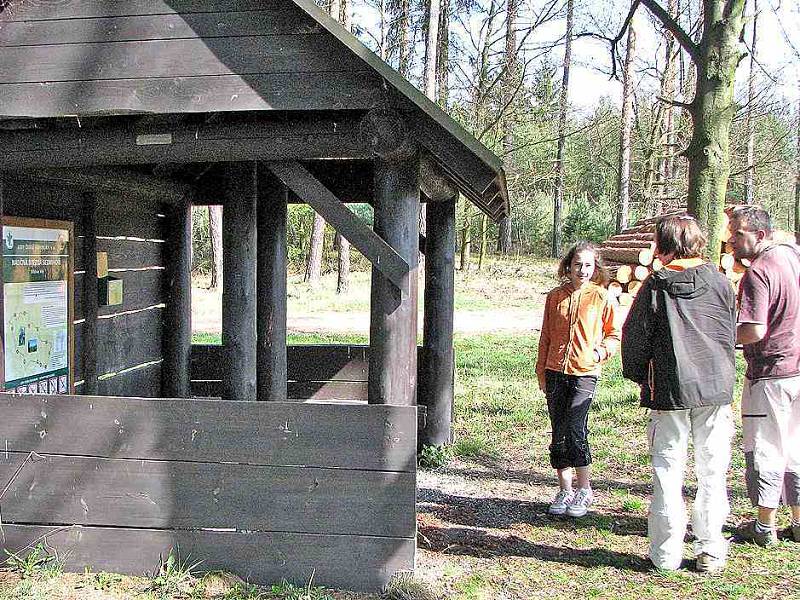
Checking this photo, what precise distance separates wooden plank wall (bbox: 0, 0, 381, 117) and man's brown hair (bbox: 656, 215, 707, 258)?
A: 68.9 inches

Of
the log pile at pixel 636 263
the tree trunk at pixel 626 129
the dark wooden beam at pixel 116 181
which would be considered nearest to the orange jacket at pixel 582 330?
the dark wooden beam at pixel 116 181

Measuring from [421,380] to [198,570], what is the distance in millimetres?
3348

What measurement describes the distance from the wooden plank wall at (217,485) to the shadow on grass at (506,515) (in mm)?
1380

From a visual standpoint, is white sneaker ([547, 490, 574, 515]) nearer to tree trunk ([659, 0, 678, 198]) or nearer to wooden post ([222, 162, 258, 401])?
wooden post ([222, 162, 258, 401])

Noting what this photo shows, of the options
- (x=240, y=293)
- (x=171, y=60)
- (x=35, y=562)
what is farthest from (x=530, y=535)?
(x=171, y=60)

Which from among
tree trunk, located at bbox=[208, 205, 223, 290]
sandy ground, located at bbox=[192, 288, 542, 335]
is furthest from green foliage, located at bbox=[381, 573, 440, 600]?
tree trunk, located at bbox=[208, 205, 223, 290]

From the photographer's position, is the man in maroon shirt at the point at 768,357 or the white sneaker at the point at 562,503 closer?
the man in maroon shirt at the point at 768,357

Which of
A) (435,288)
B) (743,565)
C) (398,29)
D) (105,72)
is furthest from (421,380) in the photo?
(398,29)

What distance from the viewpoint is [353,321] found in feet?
55.6

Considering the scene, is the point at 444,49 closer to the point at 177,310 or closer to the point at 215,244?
the point at 215,244

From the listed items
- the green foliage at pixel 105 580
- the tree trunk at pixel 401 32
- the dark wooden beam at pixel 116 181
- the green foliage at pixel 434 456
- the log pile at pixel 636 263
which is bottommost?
the green foliage at pixel 105 580

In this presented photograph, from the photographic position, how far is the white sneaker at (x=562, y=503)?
5.40 meters

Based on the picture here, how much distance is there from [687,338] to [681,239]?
54 cm

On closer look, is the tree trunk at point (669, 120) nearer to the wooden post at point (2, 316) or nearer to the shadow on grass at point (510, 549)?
the shadow on grass at point (510, 549)
